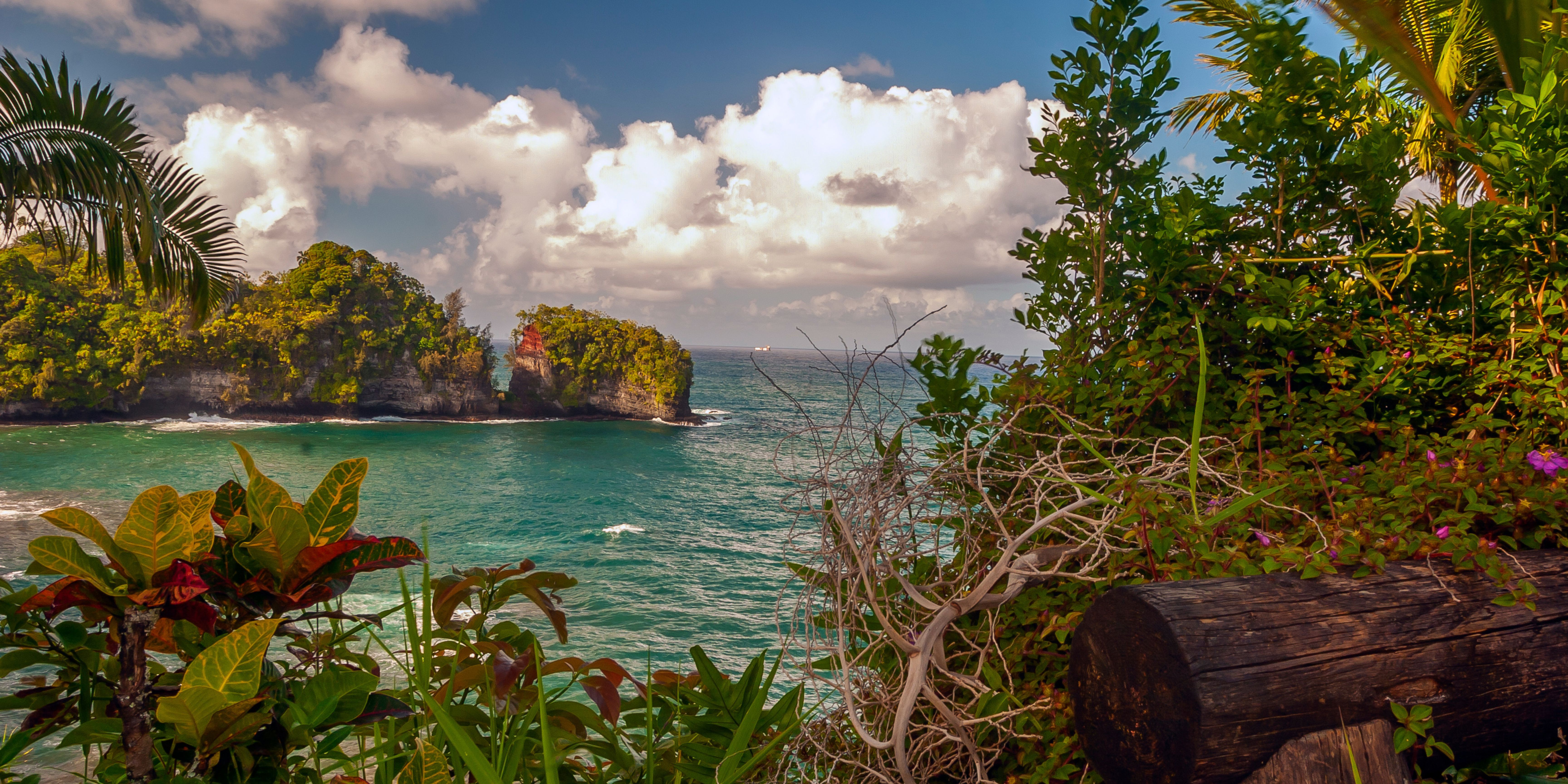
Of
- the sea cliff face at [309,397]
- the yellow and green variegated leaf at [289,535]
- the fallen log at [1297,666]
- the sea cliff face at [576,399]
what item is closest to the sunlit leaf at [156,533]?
the yellow and green variegated leaf at [289,535]

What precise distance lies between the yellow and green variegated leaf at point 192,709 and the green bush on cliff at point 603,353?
4938cm

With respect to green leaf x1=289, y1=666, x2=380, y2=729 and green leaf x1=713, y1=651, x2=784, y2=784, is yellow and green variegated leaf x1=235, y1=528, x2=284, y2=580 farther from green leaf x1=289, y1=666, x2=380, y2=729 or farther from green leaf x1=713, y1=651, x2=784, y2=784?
green leaf x1=713, y1=651, x2=784, y2=784

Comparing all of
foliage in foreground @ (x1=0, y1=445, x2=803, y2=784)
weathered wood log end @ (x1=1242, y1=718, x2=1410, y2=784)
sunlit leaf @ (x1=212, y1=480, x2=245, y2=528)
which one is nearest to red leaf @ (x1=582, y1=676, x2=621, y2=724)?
foliage in foreground @ (x1=0, y1=445, x2=803, y2=784)

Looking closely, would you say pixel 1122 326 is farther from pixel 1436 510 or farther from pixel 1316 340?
pixel 1436 510

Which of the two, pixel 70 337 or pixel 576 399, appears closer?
pixel 70 337

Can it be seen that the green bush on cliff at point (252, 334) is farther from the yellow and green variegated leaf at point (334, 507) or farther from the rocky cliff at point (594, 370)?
the yellow and green variegated leaf at point (334, 507)

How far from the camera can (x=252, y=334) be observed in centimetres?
4319

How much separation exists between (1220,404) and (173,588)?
271 cm

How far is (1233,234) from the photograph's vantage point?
7.93 ft

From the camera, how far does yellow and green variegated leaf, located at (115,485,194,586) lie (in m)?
0.98

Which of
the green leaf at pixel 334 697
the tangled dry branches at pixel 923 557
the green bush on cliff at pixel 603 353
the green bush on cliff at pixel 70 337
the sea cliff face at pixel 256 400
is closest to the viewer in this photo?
the green leaf at pixel 334 697

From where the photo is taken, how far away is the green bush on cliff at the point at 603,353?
1967 inches

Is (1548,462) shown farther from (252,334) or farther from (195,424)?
(195,424)

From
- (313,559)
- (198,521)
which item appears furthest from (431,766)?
(198,521)
